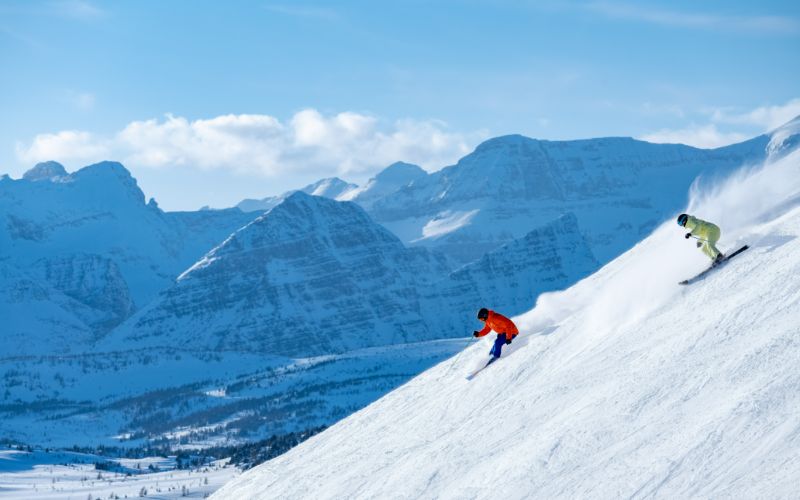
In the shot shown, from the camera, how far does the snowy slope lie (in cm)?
1567

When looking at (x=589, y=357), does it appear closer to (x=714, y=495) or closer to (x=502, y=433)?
(x=502, y=433)

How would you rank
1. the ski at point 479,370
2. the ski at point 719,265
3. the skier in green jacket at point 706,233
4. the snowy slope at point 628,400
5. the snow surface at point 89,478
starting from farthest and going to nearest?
the snow surface at point 89,478, the ski at point 479,370, the skier in green jacket at point 706,233, the ski at point 719,265, the snowy slope at point 628,400

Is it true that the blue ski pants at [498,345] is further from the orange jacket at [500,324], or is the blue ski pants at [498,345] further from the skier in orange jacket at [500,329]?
Result: the orange jacket at [500,324]

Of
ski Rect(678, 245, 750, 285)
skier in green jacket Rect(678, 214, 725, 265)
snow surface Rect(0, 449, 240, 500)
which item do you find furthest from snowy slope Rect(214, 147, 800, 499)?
snow surface Rect(0, 449, 240, 500)

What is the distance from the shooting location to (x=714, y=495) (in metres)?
14.7

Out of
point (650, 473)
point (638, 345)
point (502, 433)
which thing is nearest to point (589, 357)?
point (638, 345)

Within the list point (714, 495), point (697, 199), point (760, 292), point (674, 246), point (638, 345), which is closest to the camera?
point (714, 495)

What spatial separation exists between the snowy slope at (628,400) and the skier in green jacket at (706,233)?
22.3 inches

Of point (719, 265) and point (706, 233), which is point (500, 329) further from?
point (719, 265)

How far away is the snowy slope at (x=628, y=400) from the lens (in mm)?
15672

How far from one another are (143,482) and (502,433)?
182ft

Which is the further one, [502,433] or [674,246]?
[674,246]

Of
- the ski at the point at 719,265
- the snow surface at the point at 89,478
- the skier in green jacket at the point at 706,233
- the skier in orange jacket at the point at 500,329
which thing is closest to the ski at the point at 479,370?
the skier in orange jacket at the point at 500,329

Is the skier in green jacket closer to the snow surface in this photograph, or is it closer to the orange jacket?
the orange jacket
